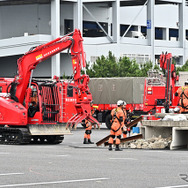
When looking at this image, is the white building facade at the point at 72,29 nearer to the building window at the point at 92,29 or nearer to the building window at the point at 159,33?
the building window at the point at 92,29

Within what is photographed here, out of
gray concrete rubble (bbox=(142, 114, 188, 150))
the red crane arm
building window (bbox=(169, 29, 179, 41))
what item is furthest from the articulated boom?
building window (bbox=(169, 29, 179, 41))

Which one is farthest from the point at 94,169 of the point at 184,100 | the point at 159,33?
the point at 159,33

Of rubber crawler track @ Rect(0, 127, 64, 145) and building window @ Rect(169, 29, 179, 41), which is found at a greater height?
building window @ Rect(169, 29, 179, 41)

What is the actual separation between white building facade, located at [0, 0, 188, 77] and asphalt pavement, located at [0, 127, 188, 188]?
4868 cm

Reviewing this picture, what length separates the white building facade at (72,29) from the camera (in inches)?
2714

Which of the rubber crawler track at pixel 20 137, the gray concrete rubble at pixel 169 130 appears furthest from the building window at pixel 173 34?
the gray concrete rubble at pixel 169 130

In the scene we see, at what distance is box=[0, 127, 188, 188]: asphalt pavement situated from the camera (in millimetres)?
12539

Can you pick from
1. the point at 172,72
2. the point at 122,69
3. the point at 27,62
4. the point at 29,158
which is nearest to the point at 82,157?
the point at 29,158

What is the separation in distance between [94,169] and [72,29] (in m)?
60.3

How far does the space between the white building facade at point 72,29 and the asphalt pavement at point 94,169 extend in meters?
48.7

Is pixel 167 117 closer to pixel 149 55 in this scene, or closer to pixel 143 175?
pixel 143 175

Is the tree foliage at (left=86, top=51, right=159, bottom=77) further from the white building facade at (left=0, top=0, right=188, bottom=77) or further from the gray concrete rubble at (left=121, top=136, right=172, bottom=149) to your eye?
the gray concrete rubble at (left=121, top=136, right=172, bottom=149)

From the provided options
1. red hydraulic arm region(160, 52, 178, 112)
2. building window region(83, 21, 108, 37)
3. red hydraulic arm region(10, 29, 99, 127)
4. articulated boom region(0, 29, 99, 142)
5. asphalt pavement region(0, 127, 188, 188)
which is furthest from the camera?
building window region(83, 21, 108, 37)

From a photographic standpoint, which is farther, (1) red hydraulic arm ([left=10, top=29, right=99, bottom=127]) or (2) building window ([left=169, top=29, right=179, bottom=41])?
(2) building window ([left=169, top=29, right=179, bottom=41])
